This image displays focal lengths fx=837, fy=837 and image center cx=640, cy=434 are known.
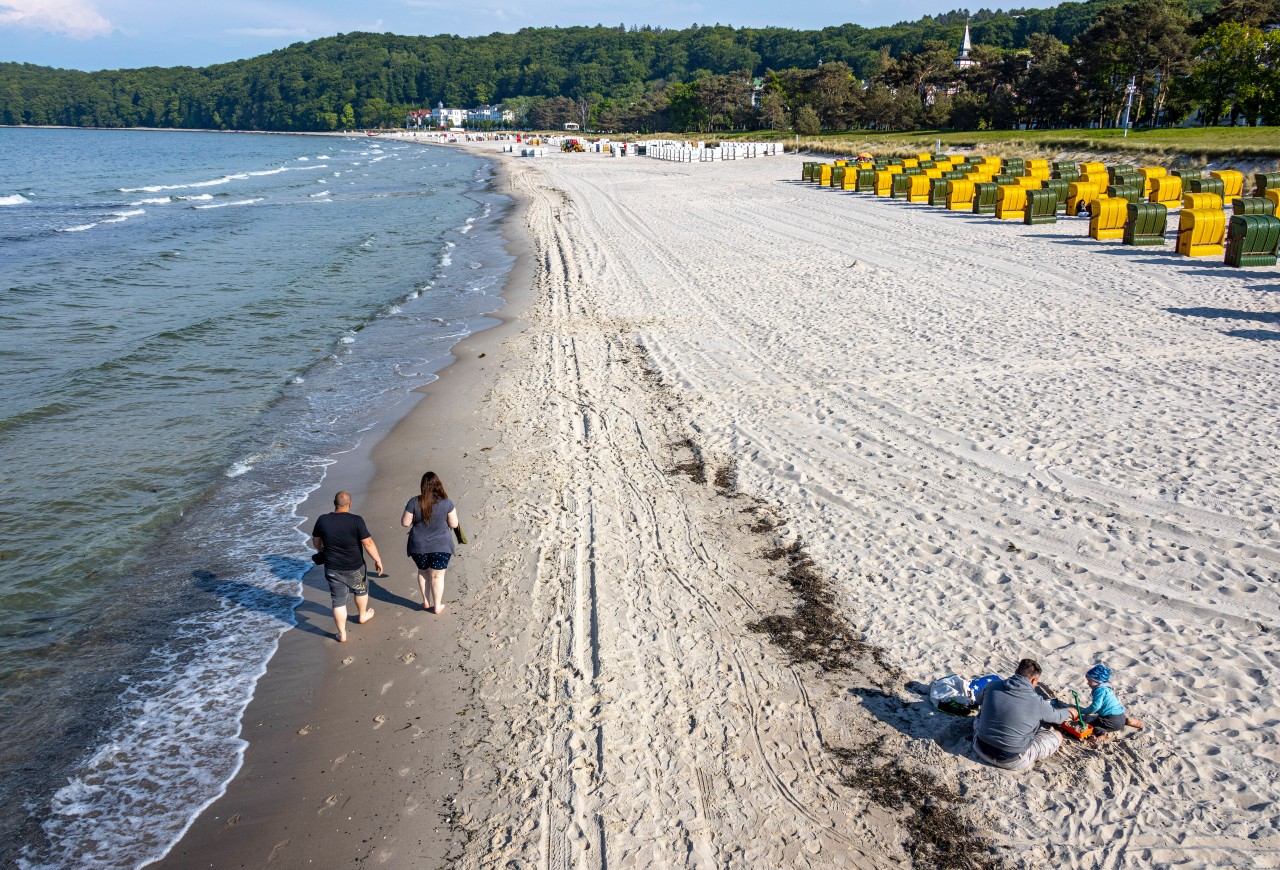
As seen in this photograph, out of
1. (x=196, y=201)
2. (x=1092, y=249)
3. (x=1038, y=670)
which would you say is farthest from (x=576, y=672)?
(x=196, y=201)

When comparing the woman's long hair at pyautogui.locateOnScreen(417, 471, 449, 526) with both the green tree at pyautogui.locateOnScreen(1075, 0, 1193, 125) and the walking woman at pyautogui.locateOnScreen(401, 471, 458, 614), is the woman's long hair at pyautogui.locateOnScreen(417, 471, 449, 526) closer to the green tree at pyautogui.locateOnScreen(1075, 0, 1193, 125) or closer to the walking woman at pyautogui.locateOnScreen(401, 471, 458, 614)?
the walking woman at pyautogui.locateOnScreen(401, 471, 458, 614)

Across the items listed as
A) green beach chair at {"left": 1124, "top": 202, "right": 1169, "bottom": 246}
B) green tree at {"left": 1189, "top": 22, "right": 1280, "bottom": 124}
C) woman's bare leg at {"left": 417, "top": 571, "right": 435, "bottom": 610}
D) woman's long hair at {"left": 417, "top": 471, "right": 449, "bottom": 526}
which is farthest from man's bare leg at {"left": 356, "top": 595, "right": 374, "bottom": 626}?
green tree at {"left": 1189, "top": 22, "right": 1280, "bottom": 124}

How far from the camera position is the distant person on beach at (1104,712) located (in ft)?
17.6

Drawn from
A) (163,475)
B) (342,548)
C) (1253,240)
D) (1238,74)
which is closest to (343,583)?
(342,548)

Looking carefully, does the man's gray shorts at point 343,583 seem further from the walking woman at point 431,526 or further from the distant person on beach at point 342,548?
the walking woman at point 431,526

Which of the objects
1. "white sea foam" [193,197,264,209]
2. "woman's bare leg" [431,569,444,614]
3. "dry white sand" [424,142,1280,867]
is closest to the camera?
"dry white sand" [424,142,1280,867]

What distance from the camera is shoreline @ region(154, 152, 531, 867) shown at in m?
5.35

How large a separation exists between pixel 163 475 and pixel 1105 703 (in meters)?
10.9

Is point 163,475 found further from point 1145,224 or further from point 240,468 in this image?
point 1145,224

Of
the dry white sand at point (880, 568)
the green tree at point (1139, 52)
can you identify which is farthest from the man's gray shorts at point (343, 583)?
the green tree at point (1139, 52)

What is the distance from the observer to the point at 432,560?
24.3 ft

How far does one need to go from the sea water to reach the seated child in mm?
5932

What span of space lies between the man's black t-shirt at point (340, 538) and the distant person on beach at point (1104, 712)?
217 inches

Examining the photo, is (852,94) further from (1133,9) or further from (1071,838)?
(1071,838)
